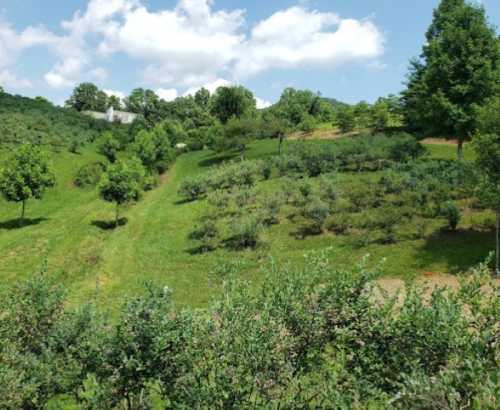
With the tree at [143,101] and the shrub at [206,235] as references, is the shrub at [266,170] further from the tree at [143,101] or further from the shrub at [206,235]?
the tree at [143,101]

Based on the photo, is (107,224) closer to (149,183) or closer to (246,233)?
(246,233)

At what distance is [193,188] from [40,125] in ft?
136

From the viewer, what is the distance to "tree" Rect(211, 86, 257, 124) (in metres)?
83.1

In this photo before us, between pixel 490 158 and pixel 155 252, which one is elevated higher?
pixel 490 158

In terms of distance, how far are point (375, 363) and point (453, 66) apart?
31.4m

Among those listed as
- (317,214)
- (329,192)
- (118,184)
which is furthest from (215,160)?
(317,214)

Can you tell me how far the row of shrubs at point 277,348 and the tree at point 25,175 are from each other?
2618 cm

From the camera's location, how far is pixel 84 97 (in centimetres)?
13100

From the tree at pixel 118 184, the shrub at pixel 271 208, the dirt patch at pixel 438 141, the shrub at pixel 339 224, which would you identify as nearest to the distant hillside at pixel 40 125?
the tree at pixel 118 184

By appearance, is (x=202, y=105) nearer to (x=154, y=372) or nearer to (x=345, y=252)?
(x=345, y=252)

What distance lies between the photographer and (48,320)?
30.0 feet

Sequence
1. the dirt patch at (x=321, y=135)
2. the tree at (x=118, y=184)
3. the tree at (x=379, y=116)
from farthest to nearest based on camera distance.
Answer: the dirt patch at (x=321, y=135)
the tree at (x=379, y=116)
the tree at (x=118, y=184)

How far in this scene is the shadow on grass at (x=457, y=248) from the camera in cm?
1825

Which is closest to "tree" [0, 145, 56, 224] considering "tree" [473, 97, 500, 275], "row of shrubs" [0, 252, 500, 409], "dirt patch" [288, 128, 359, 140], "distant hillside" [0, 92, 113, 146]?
"distant hillside" [0, 92, 113, 146]
